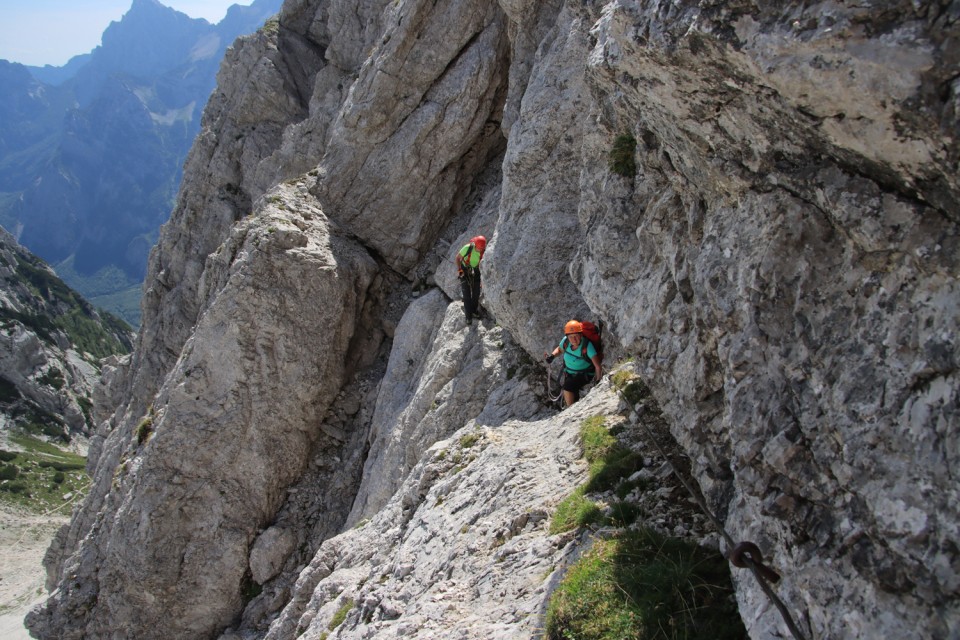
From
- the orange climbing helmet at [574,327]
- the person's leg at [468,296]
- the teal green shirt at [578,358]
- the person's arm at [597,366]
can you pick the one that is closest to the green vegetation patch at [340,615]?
the teal green shirt at [578,358]

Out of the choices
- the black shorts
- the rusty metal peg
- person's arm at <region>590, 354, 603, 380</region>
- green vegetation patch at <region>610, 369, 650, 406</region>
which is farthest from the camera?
the black shorts

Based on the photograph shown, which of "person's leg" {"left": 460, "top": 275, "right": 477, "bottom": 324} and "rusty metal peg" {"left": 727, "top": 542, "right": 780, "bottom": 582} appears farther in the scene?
"person's leg" {"left": 460, "top": 275, "right": 477, "bottom": 324}

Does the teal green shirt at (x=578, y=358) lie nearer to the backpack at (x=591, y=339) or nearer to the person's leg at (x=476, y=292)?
the backpack at (x=591, y=339)

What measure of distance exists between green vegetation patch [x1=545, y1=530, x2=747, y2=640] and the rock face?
2.76 ft

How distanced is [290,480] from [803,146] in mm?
27705

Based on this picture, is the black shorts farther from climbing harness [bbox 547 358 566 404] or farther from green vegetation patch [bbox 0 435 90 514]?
green vegetation patch [bbox 0 435 90 514]

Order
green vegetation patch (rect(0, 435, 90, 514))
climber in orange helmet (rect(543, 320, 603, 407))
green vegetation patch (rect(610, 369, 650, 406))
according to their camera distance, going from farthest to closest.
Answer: green vegetation patch (rect(0, 435, 90, 514)), climber in orange helmet (rect(543, 320, 603, 407)), green vegetation patch (rect(610, 369, 650, 406))

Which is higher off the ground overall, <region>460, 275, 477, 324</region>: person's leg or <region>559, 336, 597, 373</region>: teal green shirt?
<region>460, 275, 477, 324</region>: person's leg

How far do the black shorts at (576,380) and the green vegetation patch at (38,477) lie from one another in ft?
403

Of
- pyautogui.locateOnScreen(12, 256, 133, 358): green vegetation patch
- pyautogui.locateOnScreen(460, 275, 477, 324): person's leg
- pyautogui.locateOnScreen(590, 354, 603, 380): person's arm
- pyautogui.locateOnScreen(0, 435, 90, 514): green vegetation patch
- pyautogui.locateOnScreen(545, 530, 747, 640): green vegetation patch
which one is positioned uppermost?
pyautogui.locateOnScreen(12, 256, 133, 358): green vegetation patch

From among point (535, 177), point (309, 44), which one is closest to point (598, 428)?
point (535, 177)

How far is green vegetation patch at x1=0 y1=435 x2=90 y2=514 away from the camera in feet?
372

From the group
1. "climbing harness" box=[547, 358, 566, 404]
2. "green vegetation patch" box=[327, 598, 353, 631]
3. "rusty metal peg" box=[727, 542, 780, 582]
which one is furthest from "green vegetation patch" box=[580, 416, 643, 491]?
"green vegetation patch" box=[327, 598, 353, 631]

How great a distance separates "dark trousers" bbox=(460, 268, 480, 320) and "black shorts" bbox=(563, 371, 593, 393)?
313 inches
